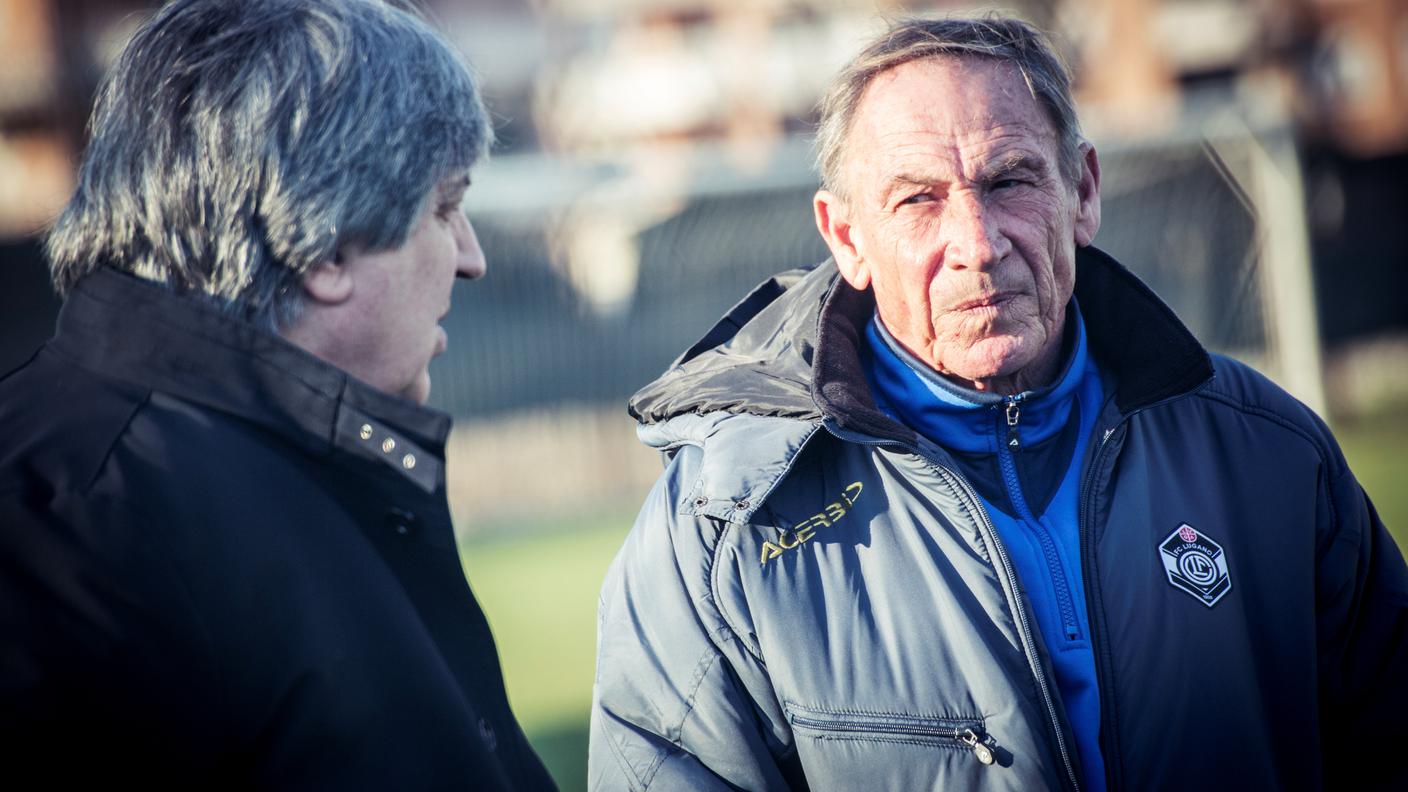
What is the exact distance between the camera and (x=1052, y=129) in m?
2.26

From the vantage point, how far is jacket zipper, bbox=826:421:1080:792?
193 centimetres

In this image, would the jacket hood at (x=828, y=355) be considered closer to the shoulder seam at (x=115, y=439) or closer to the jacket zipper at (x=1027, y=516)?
the jacket zipper at (x=1027, y=516)

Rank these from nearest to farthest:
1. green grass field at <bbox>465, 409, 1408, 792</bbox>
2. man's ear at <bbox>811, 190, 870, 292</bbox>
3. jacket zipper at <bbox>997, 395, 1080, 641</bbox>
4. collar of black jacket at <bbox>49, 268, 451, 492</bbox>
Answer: collar of black jacket at <bbox>49, 268, 451, 492</bbox>, jacket zipper at <bbox>997, 395, 1080, 641</bbox>, man's ear at <bbox>811, 190, 870, 292</bbox>, green grass field at <bbox>465, 409, 1408, 792</bbox>

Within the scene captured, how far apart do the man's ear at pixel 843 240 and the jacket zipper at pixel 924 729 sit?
858 mm

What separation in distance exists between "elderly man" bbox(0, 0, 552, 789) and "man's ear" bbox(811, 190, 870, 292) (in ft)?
2.43

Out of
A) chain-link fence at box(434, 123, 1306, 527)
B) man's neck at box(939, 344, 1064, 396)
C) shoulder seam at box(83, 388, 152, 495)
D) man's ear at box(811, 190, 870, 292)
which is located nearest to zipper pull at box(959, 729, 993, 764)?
man's neck at box(939, 344, 1064, 396)

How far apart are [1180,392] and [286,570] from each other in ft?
Answer: 5.22

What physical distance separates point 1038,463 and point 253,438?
139 centimetres

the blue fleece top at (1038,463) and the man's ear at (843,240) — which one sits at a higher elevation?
the man's ear at (843,240)

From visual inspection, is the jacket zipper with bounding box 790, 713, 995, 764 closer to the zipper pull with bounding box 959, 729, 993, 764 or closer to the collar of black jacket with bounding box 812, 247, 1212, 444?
the zipper pull with bounding box 959, 729, 993, 764

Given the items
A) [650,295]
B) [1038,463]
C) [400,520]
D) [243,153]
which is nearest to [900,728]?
[1038,463]

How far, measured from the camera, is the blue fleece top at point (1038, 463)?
202 cm

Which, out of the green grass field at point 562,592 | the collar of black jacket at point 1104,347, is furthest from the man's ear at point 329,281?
the green grass field at point 562,592

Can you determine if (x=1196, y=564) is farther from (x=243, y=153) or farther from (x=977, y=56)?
(x=243, y=153)
